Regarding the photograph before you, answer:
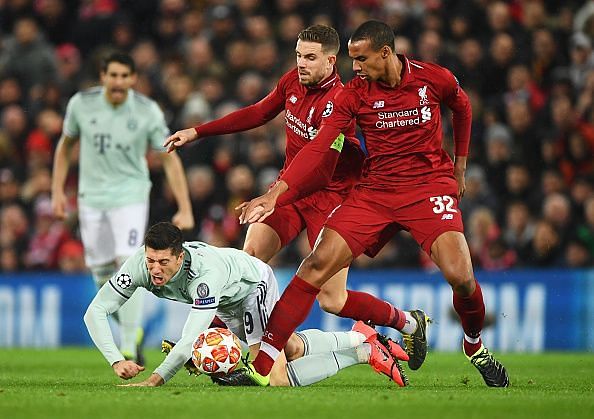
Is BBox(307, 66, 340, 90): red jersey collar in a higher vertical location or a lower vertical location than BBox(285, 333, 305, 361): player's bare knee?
higher

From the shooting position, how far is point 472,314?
803 cm

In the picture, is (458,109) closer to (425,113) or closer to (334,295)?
(425,113)

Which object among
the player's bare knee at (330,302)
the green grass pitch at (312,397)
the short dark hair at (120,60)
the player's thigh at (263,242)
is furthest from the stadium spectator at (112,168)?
the player's bare knee at (330,302)

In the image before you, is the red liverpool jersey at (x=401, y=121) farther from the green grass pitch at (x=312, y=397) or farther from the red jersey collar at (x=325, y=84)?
the green grass pitch at (x=312, y=397)

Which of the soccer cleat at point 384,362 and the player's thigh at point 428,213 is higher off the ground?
the player's thigh at point 428,213

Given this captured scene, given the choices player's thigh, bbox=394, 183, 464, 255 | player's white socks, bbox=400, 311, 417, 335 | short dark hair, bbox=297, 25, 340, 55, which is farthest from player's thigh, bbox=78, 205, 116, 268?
player's thigh, bbox=394, 183, 464, 255

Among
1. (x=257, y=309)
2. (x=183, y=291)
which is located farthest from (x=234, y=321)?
(x=183, y=291)

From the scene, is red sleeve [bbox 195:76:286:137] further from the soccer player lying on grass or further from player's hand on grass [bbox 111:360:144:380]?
player's hand on grass [bbox 111:360:144:380]

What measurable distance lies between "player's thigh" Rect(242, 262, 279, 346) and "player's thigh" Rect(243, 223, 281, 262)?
0.49 metres

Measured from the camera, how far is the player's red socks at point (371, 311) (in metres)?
8.77

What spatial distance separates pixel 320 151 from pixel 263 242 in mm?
1222

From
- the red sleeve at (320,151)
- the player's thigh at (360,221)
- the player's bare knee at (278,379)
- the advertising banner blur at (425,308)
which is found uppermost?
the red sleeve at (320,151)

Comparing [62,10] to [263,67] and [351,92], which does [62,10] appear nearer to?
[263,67]

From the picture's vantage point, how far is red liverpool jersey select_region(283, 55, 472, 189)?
7941 mm
